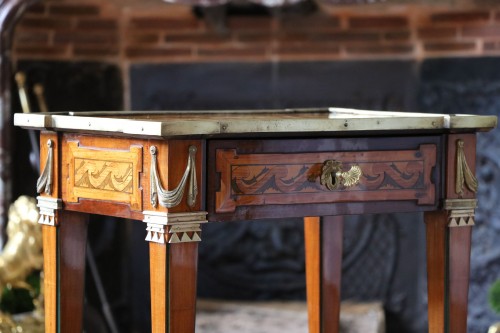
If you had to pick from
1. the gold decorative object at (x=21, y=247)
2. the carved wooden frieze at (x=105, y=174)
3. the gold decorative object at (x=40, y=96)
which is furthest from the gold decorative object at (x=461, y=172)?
the gold decorative object at (x=40, y=96)

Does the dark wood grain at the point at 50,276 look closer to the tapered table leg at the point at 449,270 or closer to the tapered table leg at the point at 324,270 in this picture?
the tapered table leg at the point at 324,270

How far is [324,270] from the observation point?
289 centimetres

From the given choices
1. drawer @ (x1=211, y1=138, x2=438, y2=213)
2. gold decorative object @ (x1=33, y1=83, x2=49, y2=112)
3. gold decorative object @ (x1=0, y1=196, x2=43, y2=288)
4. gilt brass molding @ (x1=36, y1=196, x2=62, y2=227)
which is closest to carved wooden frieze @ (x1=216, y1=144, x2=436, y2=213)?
drawer @ (x1=211, y1=138, x2=438, y2=213)

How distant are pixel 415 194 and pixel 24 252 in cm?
135

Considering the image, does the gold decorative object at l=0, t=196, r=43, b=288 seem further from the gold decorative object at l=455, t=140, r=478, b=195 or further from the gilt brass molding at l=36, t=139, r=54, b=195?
the gold decorative object at l=455, t=140, r=478, b=195

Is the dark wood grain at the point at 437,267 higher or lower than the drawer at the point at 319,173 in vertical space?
lower

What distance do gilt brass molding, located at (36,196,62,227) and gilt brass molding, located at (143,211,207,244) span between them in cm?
35

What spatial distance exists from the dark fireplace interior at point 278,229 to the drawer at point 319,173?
1.59 meters

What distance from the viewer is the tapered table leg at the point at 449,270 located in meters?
2.50

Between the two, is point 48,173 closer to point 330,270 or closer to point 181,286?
point 181,286

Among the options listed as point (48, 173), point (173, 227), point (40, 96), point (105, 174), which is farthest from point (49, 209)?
point (40, 96)

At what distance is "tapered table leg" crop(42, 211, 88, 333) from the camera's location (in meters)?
2.54

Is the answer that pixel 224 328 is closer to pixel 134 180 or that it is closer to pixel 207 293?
pixel 207 293

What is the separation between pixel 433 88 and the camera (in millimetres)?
4027
